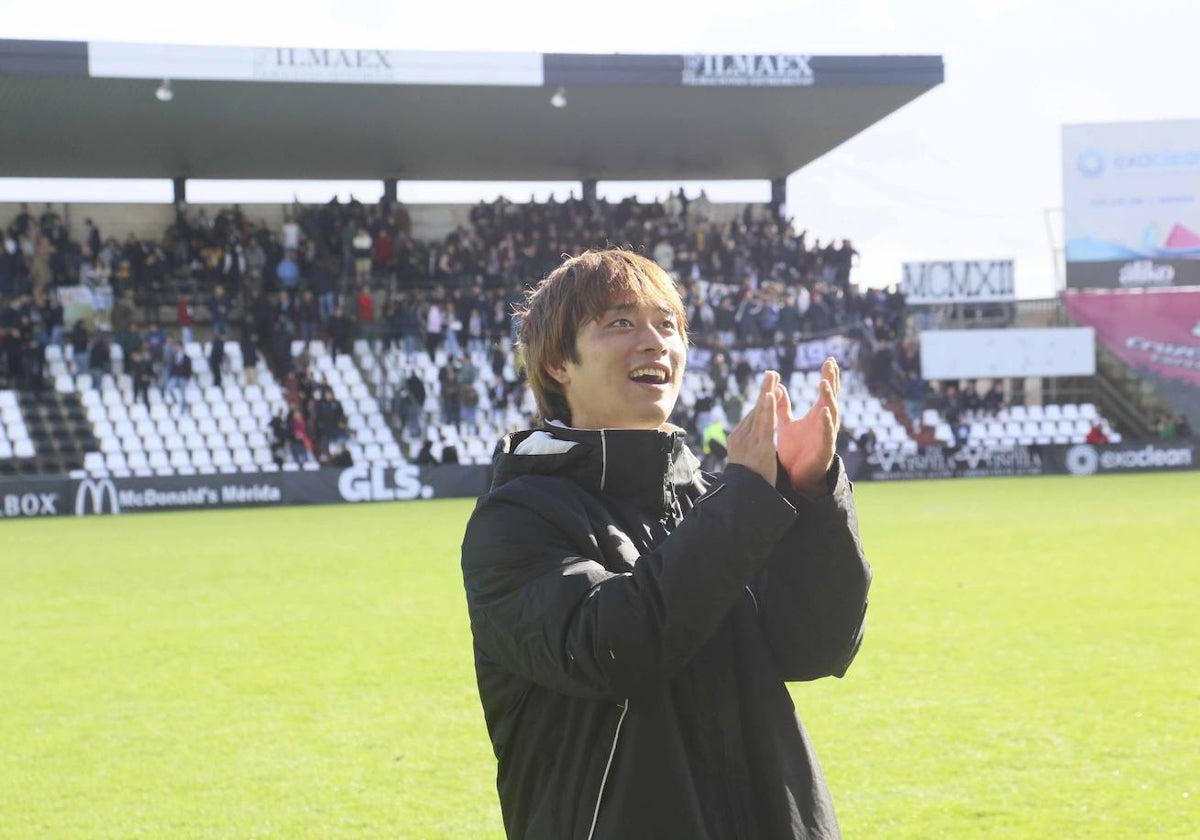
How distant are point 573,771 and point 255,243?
3310cm

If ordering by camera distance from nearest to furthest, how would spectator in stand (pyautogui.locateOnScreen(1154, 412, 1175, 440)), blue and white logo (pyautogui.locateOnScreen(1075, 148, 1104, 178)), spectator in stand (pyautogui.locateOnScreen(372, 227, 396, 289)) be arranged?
spectator in stand (pyautogui.locateOnScreen(372, 227, 396, 289)), spectator in stand (pyautogui.locateOnScreen(1154, 412, 1175, 440)), blue and white logo (pyautogui.locateOnScreen(1075, 148, 1104, 178))

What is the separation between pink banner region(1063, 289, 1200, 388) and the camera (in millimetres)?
38219

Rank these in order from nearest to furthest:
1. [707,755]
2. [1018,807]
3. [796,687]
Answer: [707,755]
[1018,807]
[796,687]

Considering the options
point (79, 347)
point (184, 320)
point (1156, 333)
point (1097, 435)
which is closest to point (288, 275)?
point (184, 320)

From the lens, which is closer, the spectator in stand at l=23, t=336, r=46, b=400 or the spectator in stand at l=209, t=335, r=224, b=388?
the spectator in stand at l=23, t=336, r=46, b=400

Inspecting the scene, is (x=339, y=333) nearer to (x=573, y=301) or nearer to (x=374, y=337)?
(x=374, y=337)

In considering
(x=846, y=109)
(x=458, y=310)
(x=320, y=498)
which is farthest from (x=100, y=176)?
(x=846, y=109)

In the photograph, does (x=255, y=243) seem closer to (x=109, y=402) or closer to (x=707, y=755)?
(x=109, y=402)

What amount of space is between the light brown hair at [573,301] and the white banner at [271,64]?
2702cm

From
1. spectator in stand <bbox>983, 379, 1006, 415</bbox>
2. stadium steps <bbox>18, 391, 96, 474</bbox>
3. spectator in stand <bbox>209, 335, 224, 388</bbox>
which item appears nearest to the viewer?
stadium steps <bbox>18, 391, 96, 474</bbox>

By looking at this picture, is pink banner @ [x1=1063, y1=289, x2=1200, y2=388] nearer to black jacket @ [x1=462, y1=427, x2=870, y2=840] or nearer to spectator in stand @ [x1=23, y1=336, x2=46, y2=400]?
spectator in stand @ [x1=23, y1=336, x2=46, y2=400]

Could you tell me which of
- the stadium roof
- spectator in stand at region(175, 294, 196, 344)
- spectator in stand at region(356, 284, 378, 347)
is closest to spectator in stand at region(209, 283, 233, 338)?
spectator in stand at region(175, 294, 196, 344)

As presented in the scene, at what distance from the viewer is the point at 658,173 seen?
132 feet

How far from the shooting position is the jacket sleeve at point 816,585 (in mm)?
2455
